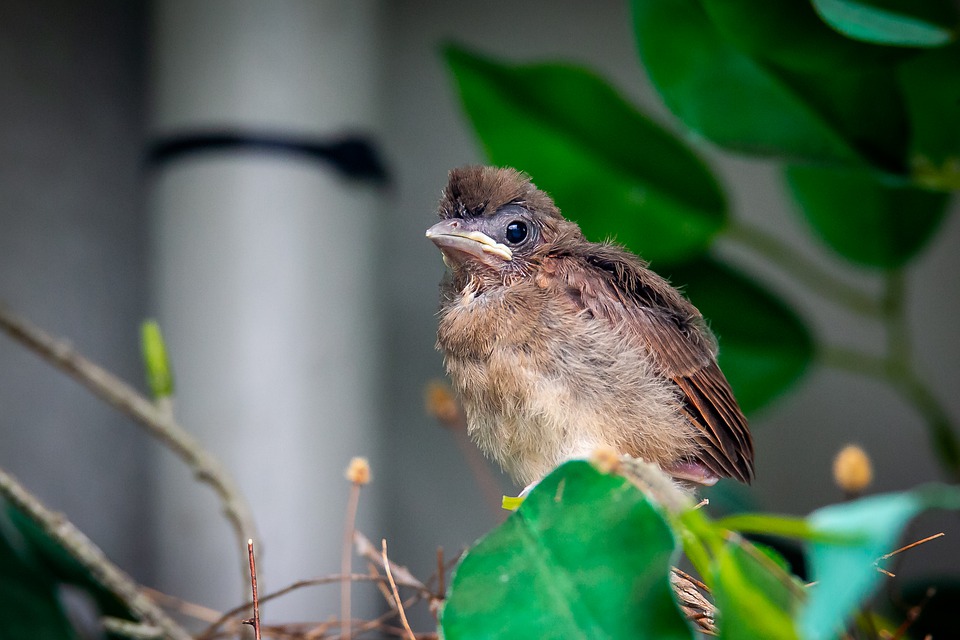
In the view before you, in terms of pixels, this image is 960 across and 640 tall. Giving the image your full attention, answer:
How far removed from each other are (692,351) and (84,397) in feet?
3.83

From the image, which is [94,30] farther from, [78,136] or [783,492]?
[783,492]

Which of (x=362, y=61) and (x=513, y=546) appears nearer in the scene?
(x=513, y=546)

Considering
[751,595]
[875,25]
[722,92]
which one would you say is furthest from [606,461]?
[722,92]

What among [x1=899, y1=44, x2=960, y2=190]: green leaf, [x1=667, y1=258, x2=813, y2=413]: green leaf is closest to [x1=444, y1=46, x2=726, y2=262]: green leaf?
[x1=667, y1=258, x2=813, y2=413]: green leaf

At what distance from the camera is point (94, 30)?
4.89 ft

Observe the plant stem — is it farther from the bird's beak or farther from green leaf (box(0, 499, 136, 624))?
green leaf (box(0, 499, 136, 624))

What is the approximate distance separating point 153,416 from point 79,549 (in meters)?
0.16

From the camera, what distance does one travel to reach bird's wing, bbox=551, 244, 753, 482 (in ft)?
2.19

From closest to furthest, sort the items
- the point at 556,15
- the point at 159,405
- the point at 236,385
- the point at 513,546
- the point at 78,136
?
the point at 513,546
the point at 159,405
the point at 236,385
the point at 78,136
the point at 556,15

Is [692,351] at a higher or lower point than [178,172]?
lower

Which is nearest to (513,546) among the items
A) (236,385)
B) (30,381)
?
(236,385)

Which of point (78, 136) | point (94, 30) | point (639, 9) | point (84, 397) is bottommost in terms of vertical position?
point (639, 9)

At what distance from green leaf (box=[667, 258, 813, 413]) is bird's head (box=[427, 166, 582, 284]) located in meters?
0.37

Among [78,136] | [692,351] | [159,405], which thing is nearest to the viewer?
[692,351]
